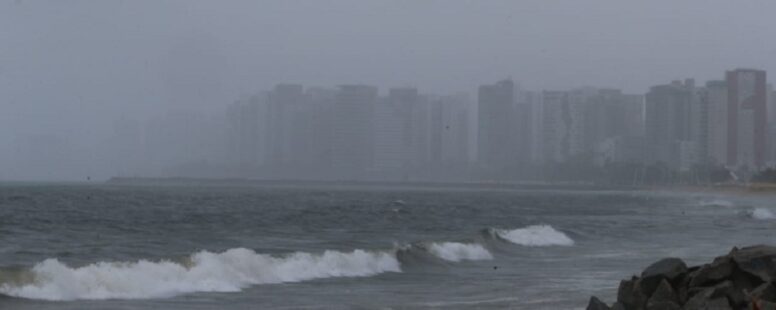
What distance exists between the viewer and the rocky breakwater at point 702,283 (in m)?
14.1

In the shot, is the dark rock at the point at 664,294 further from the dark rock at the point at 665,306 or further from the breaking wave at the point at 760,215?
the breaking wave at the point at 760,215

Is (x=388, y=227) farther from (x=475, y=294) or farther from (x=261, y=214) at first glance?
(x=475, y=294)

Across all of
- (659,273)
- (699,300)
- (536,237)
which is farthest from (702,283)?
(536,237)

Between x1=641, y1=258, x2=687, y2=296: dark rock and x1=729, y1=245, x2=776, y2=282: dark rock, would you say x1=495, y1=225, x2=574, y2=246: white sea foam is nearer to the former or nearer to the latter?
x1=641, y1=258, x2=687, y2=296: dark rock

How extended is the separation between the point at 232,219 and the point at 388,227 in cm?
787

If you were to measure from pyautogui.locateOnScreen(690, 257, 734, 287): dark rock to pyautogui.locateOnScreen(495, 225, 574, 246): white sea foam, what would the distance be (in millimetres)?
25667

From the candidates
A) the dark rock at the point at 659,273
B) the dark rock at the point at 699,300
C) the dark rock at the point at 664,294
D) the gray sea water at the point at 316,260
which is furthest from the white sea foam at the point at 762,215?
the dark rock at the point at 699,300

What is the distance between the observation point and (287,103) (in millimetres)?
190625

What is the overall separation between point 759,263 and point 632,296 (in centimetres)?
172

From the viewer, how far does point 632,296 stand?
14.8m

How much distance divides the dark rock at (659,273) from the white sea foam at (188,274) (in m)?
10.1

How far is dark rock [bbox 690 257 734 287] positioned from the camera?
585 inches

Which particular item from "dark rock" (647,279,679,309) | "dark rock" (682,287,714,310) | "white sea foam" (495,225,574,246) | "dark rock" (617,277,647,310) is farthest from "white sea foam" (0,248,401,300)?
"white sea foam" (495,225,574,246)

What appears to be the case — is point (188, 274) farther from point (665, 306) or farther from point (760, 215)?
point (760, 215)
